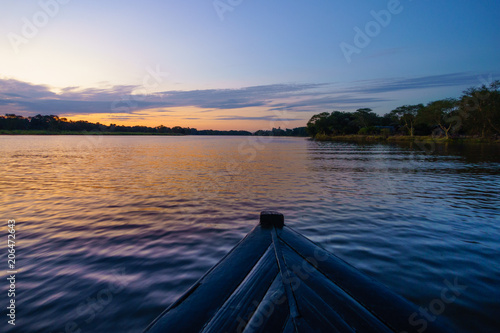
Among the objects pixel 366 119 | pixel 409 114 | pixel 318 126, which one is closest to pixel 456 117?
pixel 409 114

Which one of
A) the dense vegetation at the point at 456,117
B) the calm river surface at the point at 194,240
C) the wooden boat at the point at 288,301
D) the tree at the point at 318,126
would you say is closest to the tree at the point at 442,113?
the dense vegetation at the point at 456,117

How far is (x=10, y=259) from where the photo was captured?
6344 millimetres

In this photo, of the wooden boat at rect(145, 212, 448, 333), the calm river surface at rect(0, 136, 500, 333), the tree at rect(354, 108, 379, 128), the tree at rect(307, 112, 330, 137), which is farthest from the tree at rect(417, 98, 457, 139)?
the wooden boat at rect(145, 212, 448, 333)

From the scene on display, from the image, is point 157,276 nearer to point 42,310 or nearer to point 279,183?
point 42,310

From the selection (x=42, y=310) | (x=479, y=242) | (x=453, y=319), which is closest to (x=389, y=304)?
(x=453, y=319)

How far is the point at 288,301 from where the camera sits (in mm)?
2660

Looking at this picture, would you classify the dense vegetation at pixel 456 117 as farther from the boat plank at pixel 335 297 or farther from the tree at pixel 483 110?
the boat plank at pixel 335 297

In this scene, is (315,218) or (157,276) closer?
(157,276)

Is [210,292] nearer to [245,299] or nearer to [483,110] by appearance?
[245,299]

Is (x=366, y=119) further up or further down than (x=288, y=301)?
further up

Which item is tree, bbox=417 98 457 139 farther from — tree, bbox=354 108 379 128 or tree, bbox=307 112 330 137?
tree, bbox=307 112 330 137

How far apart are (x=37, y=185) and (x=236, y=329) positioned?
18.4m

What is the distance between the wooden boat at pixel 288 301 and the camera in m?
2.44

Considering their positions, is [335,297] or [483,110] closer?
[335,297]
